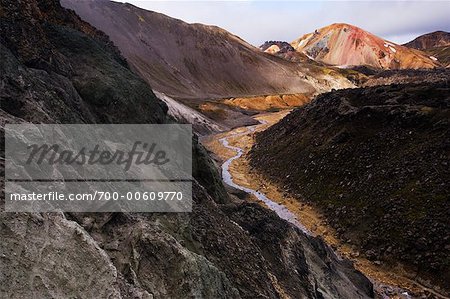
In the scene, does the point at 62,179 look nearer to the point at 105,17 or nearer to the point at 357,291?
the point at 357,291

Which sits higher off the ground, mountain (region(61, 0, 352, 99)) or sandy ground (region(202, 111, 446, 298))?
mountain (region(61, 0, 352, 99))

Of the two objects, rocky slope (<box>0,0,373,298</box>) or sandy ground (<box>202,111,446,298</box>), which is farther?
sandy ground (<box>202,111,446,298</box>)

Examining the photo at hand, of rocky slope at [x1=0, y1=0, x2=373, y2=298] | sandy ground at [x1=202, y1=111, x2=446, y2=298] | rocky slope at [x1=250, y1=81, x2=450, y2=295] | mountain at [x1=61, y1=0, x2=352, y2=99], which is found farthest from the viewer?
mountain at [x1=61, y1=0, x2=352, y2=99]

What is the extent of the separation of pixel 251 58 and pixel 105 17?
69.8 meters

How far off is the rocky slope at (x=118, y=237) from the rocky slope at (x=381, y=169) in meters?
6.66

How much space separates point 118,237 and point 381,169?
A: 94.2ft

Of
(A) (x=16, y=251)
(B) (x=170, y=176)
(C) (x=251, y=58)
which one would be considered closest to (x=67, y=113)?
(B) (x=170, y=176)

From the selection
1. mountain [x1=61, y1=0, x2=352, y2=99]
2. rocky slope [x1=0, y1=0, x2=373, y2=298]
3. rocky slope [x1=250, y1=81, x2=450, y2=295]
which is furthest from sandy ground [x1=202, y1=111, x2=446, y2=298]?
mountain [x1=61, y1=0, x2=352, y2=99]

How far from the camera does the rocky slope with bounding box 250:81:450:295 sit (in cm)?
2544

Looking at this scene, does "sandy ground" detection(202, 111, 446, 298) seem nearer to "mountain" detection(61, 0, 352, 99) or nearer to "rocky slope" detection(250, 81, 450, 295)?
"rocky slope" detection(250, 81, 450, 295)

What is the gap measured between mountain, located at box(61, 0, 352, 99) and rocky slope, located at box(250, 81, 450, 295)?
88316 millimetres

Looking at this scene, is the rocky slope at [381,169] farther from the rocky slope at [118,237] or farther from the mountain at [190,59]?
the mountain at [190,59]

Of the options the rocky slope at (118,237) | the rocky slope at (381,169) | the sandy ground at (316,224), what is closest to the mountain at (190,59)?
the sandy ground at (316,224)

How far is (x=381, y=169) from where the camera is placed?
33250 mm
